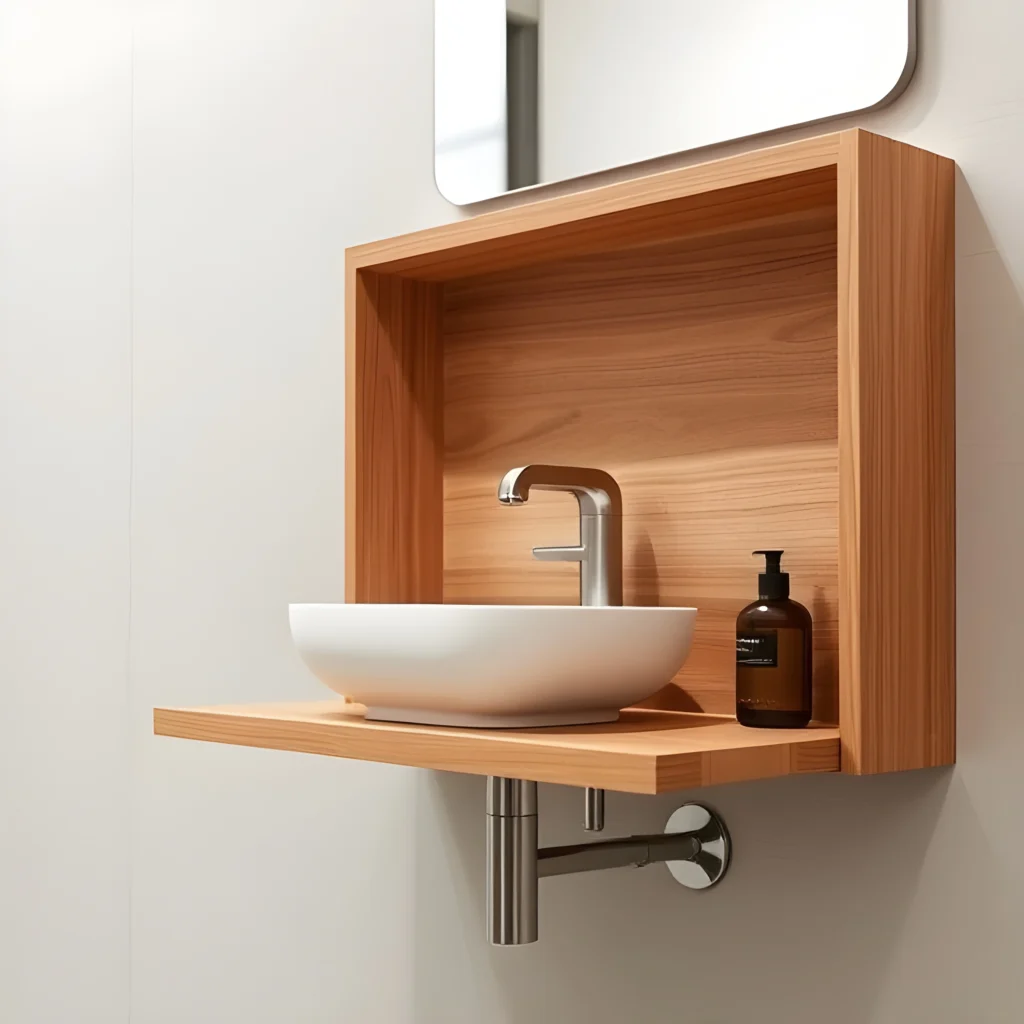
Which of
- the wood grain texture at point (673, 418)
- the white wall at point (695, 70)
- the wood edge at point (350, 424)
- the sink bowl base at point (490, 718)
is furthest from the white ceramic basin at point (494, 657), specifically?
the white wall at point (695, 70)

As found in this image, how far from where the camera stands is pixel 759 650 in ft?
3.55

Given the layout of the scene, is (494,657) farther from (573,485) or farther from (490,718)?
(573,485)

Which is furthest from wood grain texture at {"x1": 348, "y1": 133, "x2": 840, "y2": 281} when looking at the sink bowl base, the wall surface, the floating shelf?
the sink bowl base

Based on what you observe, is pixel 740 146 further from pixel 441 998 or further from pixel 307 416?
pixel 441 998

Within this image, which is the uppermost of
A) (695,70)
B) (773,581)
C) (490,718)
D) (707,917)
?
(695,70)

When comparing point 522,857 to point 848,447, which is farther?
point 522,857

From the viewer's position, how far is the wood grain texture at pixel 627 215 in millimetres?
1062

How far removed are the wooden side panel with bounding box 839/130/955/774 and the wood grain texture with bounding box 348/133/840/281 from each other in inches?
2.3

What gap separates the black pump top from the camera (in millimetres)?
1083

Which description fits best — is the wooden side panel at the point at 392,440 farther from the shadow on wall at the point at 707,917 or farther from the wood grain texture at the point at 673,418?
the shadow on wall at the point at 707,917

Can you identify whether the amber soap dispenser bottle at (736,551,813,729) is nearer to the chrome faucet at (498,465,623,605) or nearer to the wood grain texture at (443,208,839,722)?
the wood grain texture at (443,208,839,722)

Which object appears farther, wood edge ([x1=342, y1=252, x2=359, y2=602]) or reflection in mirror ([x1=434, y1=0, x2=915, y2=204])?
wood edge ([x1=342, y1=252, x2=359, y2=602])

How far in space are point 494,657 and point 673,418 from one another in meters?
0.33

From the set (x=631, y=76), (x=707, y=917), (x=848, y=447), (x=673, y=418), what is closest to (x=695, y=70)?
(x=631, y=76)
